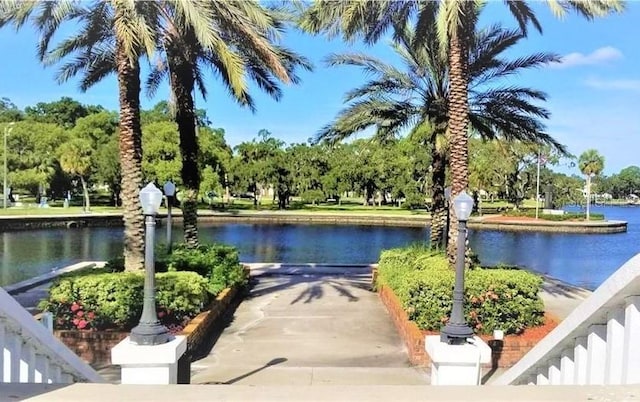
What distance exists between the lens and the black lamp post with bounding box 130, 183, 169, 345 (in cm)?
518

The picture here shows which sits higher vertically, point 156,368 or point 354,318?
point 156,368

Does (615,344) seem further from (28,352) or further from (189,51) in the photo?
(189,51)

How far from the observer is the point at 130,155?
945 centimetres

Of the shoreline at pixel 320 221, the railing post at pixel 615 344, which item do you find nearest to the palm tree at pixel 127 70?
the railing post at pixel 615 344

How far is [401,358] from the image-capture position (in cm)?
779

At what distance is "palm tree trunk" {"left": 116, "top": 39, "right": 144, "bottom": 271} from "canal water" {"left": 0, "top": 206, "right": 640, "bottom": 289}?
30.9ft

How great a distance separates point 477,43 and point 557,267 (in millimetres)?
12459

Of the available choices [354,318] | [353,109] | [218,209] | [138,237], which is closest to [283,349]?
[354,318]

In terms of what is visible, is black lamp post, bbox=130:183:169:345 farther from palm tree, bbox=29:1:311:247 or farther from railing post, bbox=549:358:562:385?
railing post, bbox=549:358:562:385

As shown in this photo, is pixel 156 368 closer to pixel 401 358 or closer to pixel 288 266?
pixel 401 358

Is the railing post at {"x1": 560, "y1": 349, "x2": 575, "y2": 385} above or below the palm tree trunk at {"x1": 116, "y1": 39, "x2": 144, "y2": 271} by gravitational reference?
below

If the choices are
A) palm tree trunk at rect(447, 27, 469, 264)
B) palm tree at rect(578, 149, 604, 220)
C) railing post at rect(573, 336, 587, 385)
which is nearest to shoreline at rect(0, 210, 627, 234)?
palm tree at rect(578, 149, 604, 220)

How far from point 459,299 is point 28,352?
4510 millimetres

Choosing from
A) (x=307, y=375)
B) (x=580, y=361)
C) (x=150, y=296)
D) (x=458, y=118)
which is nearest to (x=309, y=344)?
(x=307, y=375)
